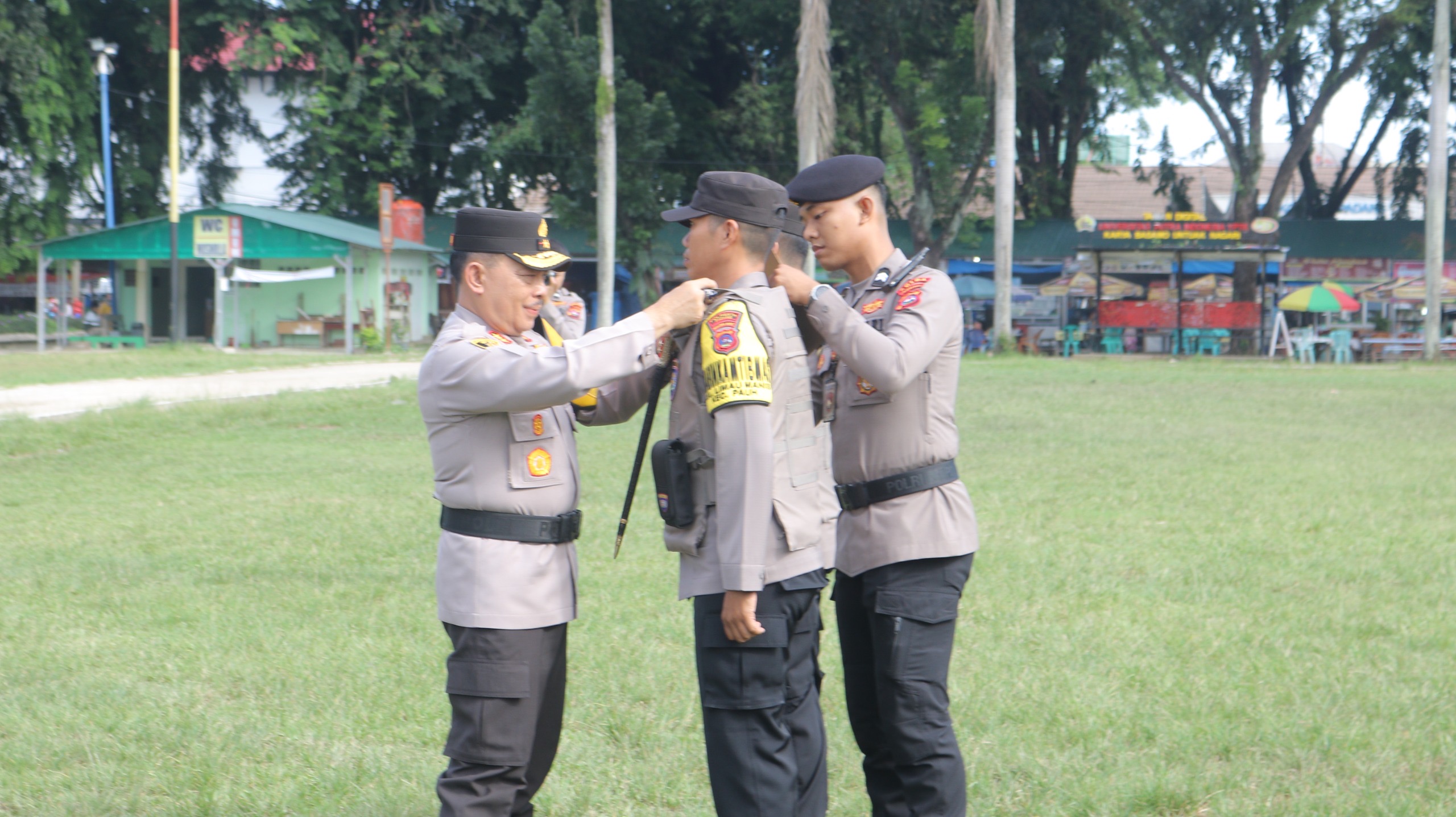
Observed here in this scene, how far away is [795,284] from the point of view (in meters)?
3.21

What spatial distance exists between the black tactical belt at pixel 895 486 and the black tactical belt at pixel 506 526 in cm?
81

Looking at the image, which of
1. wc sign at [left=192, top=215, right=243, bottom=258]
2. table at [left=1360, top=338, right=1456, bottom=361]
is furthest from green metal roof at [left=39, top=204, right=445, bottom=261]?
table at [left=1360, top=338, right=1456, bottom=361]

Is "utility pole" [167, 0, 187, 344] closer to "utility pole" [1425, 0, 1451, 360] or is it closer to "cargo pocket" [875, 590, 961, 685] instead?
"utility pole" [1425, 0, 1451, 360]

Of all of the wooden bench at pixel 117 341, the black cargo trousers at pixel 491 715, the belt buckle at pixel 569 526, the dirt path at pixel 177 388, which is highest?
the wooden bench at pixel 117 341

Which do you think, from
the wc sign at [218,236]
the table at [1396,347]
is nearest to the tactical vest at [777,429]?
the wc sign at [218,236]

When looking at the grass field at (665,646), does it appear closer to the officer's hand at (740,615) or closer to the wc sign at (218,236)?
the officer's hand at (740,615)

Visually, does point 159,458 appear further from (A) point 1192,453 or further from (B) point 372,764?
(A) point 1192,453

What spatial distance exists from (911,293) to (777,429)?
0.59 m

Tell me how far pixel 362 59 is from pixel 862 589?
34.4m

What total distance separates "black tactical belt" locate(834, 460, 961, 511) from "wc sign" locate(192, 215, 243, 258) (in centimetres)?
2909

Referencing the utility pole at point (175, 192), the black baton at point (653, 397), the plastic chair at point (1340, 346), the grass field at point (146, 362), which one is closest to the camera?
the black baton at point (653, 397)

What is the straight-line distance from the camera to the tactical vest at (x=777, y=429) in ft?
10.0

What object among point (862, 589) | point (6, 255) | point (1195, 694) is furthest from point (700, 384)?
point (6, 255)

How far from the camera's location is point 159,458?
11.5 m
